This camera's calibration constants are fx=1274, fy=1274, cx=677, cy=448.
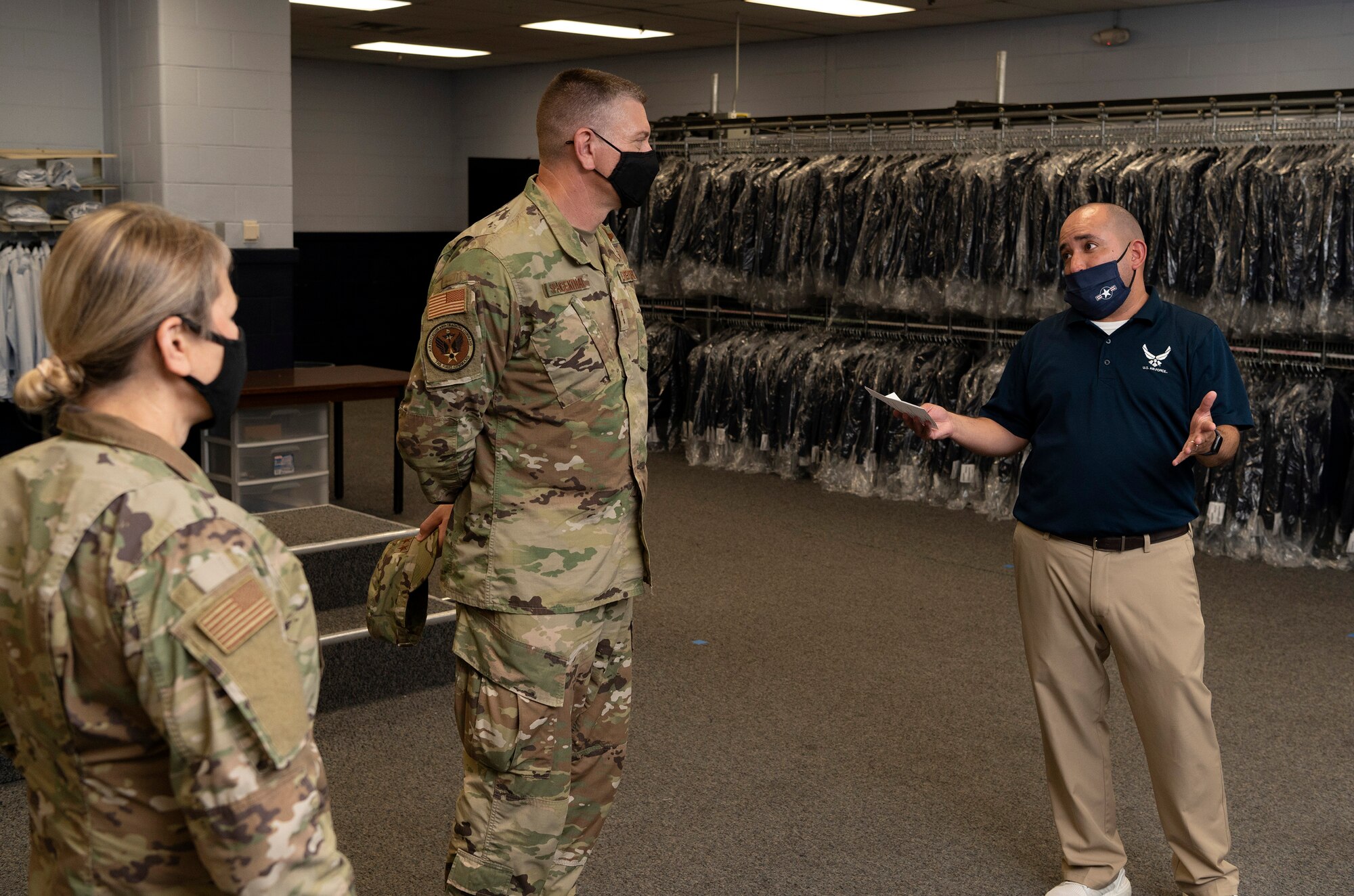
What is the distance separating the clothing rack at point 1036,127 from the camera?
20.1ft

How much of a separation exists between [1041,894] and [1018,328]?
4.68 m

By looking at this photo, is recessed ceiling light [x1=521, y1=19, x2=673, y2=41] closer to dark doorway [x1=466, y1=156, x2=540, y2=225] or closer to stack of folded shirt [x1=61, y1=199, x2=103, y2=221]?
dark doorway [x1=466, y1=156, x2=540, y2=225]

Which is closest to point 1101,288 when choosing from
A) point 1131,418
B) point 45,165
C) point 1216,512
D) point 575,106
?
point 1131,418

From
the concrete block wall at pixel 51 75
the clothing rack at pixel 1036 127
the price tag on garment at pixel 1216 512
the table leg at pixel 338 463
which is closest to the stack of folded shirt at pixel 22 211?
the concrete block wall at pixel 51 75

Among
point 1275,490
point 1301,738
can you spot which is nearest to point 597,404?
point 1301,738

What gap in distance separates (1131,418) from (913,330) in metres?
4.89

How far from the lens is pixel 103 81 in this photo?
678cm

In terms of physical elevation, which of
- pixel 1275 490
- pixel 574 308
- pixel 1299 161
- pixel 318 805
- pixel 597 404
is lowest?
pixel 1275 490

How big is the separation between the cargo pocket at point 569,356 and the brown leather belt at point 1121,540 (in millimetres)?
1128

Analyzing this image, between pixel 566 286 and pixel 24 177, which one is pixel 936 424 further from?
pixel 24 177

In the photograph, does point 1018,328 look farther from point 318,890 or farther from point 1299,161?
point 318,890

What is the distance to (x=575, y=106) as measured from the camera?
7.73 ft

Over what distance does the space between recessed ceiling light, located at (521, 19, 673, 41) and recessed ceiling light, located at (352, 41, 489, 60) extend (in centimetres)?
165

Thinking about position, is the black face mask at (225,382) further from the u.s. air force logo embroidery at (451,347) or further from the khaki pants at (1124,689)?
the khaki pants at (1124,689)
